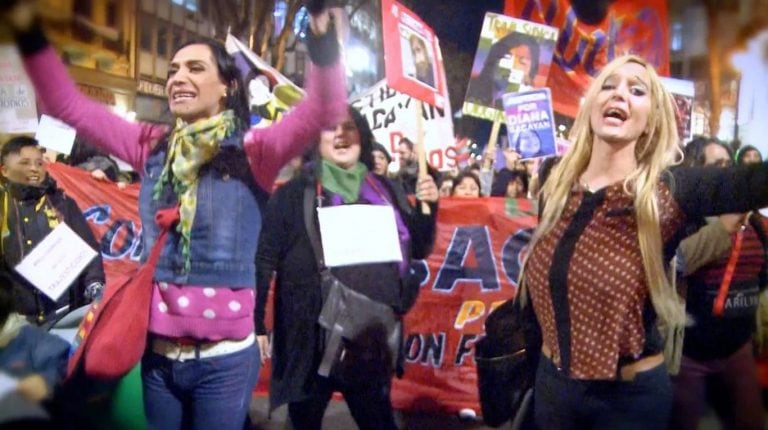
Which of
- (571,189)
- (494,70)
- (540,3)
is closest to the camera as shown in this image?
(571,189)

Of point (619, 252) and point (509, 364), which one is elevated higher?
point (619, 252)

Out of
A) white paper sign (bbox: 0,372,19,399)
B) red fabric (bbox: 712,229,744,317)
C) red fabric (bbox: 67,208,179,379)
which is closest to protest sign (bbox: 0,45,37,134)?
red fabric (bbox: 67,208,179,379)

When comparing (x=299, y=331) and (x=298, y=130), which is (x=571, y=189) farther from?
(x=299, y=331)

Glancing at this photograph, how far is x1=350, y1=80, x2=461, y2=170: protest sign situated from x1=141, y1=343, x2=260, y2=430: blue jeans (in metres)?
0.69

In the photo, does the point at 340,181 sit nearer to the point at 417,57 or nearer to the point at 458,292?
the point at 417,57

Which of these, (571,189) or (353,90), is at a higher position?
(353,90)

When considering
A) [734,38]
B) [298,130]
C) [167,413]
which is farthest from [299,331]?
[734,38]

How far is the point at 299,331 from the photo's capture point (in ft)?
6.40

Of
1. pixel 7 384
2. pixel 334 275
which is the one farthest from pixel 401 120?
pixel 7 384

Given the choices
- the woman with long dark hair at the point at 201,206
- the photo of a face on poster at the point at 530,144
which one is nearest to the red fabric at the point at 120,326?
the woman with long dark hair at the point at 201,206

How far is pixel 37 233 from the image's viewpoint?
81.7 inches

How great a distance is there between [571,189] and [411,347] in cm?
127

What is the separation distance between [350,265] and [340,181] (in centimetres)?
21

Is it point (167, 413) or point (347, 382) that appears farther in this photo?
point (347, 382)
